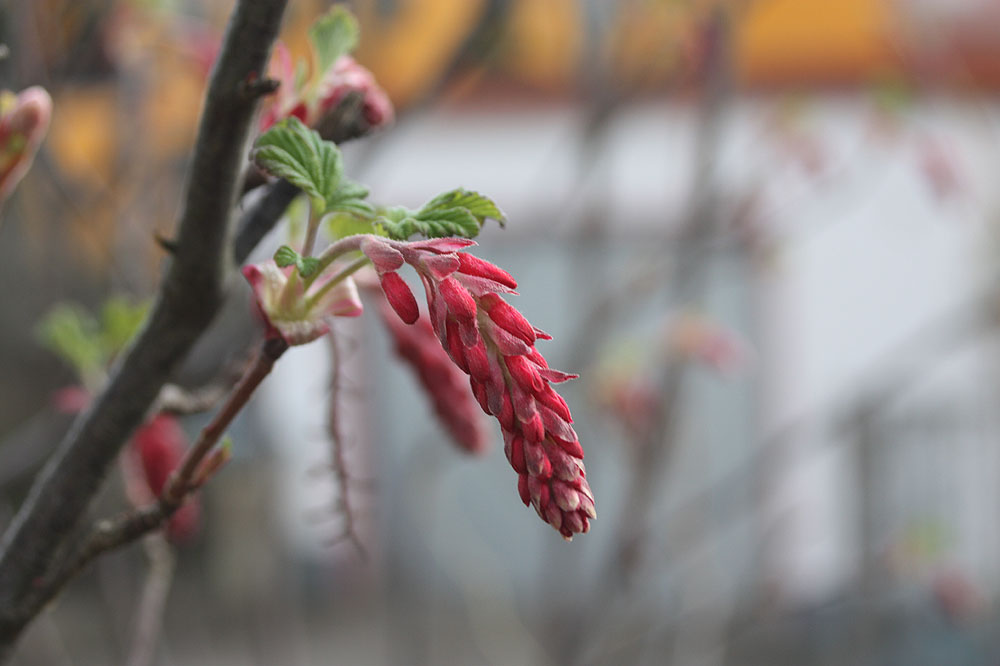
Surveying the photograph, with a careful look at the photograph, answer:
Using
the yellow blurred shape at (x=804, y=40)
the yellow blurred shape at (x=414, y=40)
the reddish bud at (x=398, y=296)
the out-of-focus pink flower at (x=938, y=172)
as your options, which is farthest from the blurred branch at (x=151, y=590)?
the yellow blurred shape at (x=804, y=40)

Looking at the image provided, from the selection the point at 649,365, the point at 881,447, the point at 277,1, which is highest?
the point at 277,1

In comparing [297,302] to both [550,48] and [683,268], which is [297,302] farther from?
[550,48]

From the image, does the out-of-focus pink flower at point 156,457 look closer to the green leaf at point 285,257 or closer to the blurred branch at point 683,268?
the green leaf at point 285,257

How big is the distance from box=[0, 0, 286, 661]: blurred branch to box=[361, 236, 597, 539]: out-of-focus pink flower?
81 mm

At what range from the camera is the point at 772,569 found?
158 inches

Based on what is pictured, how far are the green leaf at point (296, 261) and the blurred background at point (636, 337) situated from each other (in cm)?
70

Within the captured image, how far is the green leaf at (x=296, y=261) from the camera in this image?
0.33 meters

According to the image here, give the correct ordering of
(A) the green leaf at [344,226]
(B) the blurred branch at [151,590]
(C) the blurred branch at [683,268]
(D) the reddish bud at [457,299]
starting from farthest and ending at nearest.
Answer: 1. (C) the blurred branch at [683,268]
2. (B) the blurred branch at [151,590]
3. (A) the green leaf at [344,226]
4. (D) the reddish bud at [457,299]

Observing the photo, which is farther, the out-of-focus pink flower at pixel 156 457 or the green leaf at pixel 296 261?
the out-of-focus pink flower at pixel 156 457

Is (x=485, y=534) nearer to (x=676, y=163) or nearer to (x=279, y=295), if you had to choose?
(x=676, y=163)

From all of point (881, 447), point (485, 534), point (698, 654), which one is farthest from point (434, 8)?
point (881, 447)

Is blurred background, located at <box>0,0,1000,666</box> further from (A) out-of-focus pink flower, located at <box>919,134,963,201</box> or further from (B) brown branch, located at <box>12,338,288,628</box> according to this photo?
(B) brown branch, located at <box>12,338,288,628</box>

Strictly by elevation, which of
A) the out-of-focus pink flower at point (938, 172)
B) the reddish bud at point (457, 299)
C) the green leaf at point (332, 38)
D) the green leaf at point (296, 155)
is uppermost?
the green leaf at point (332, 38)

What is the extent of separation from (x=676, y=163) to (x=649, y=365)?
313 centimetres
